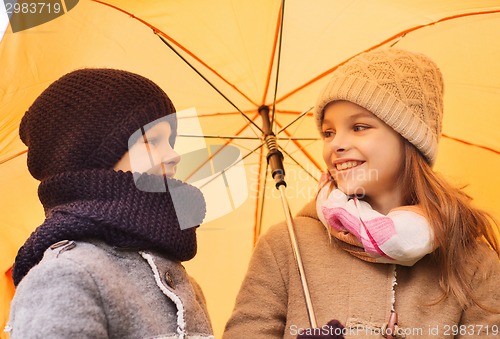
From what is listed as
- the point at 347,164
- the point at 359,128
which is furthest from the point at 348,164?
the point at 359,128

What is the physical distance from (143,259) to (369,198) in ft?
2.53

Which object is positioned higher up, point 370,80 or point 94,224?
point 370,80

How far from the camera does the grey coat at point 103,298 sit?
4.04 feet

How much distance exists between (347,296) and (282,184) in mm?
448

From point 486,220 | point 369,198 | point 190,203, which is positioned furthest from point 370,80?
point 190,203

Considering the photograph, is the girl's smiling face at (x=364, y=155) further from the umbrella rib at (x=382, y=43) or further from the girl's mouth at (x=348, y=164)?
the umbrella rib at (x=382, y=43)

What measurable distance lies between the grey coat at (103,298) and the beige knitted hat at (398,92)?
2.43 feet

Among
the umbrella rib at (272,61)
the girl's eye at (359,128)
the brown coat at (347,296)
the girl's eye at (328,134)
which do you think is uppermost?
the umbrella rib at (272,61)

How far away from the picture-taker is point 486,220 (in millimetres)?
2033

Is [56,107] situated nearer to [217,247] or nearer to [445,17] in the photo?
[217,247]

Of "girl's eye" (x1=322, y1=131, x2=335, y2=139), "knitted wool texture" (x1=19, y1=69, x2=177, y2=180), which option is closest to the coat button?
"knitted wool texture" (x1=19, y1=69, x2=177, y2=180)

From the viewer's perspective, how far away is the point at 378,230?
5.92 feet

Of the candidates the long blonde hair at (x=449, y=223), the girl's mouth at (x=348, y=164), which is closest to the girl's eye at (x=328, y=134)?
the girl's mouth at (x=348, y=164)

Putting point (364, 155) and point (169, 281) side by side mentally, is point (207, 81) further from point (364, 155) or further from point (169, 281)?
point (169, 281)
